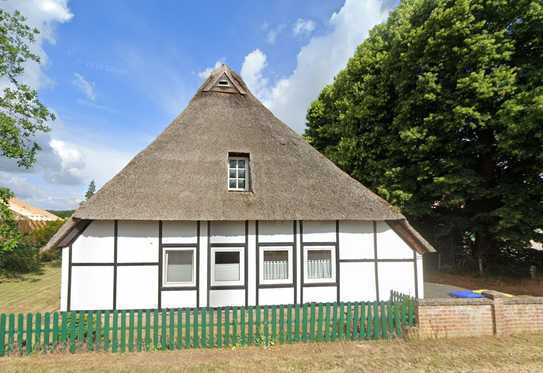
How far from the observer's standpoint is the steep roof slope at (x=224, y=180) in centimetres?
913

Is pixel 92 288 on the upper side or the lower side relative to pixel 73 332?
upper

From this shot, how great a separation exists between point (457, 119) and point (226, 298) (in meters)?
12.5

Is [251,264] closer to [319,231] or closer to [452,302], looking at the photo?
[319,231]

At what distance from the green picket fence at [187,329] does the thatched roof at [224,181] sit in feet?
9.21

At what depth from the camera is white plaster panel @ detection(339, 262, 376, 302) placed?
33.2ft

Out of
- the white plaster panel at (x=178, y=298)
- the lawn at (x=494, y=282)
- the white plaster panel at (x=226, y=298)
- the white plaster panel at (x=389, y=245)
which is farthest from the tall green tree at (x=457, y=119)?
the white plaster panel at (x=178, y=298)

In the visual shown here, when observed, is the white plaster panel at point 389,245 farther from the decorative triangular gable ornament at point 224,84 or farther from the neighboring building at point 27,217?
the neighboring building at point 27,217

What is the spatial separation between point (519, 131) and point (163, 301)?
14.5 m

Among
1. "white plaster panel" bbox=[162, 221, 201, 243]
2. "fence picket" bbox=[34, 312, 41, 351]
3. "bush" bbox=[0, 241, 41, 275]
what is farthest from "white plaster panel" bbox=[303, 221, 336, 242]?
"bush" bbox=[0, 241, 41, 275]

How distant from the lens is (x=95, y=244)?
9.06 meters

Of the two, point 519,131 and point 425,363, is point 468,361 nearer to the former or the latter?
point 425,363

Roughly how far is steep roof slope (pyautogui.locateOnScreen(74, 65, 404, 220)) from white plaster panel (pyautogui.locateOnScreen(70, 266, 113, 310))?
1.78 metres

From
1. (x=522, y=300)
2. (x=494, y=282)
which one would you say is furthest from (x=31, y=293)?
(x=494, y=282)

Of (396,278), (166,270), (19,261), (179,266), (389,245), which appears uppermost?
(389,245)
